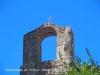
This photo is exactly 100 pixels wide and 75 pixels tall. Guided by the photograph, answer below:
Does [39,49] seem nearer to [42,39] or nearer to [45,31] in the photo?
[42,39]

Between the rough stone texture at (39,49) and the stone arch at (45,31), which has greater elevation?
the stone arch at (45,31)

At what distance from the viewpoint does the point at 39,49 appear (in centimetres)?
1203

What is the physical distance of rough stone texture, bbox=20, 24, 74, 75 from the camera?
11492 millimetres

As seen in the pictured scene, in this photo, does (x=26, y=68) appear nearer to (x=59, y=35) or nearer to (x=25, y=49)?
(x=25, y=49)

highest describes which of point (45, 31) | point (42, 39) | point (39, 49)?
point (45, 31)

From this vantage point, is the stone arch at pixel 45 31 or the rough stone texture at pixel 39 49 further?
the stone arch at pixel 45 31

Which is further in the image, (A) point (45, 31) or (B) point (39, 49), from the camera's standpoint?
(A) point (45, 31)

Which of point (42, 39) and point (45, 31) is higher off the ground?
point (45, 31)

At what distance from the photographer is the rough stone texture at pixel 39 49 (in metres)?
11.5

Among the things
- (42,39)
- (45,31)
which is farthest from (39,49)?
(45,31)

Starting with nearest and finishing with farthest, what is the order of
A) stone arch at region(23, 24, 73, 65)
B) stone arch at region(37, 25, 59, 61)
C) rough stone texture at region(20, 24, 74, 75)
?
1. rough stone texture at region(20, 24, 74, 75)
2. stone arch at region(23, 24, 73, 65)
3. stone arch at region(37, 25, 59, 61)

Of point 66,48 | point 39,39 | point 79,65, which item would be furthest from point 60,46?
point 79,65

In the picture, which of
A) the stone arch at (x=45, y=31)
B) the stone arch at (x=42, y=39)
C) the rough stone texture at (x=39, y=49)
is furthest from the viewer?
the stone arch at (x=45, y=31)

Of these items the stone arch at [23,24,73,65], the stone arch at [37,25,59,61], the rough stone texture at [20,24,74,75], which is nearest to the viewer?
the rough stone texture at [20,24,74,75]
